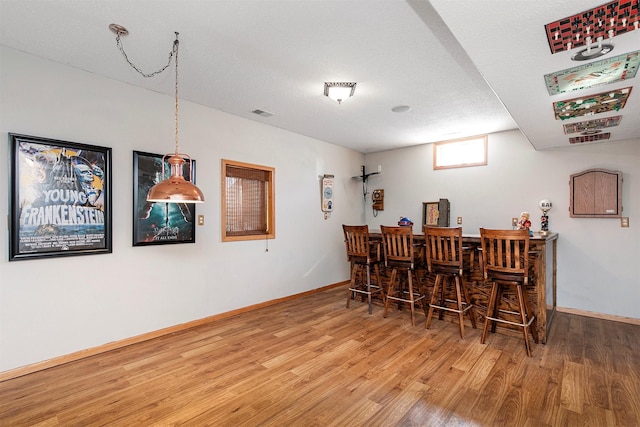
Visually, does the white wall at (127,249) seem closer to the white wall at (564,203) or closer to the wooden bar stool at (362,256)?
the wooden bar stool at (362,256)

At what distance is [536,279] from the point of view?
3096 mm

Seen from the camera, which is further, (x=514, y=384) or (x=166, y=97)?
(x=166, y=97)

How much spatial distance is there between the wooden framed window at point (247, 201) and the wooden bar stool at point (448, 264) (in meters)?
2.22

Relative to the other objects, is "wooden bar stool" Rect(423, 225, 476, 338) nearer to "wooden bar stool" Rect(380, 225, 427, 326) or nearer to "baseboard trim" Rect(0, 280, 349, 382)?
"wooden bar stool" Rect(380, 225, 427, 326)

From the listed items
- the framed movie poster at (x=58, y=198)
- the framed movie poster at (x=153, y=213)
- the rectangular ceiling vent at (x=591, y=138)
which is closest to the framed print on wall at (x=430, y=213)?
the rectangular ceiling vent at (x=591, y=138)

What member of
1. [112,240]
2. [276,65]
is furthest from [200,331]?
[276,65]

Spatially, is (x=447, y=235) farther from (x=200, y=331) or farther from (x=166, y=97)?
(x=166, y=97)

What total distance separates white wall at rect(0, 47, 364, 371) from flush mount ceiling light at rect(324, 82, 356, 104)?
1.49 m

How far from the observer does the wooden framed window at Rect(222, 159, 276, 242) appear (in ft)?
13.2

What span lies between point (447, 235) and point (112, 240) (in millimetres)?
3351

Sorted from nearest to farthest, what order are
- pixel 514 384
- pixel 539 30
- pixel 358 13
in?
pixel 539 30 < pixel 358 13 < pixel 514 384

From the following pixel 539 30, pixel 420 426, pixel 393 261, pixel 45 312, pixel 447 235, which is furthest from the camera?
pixel 393 261

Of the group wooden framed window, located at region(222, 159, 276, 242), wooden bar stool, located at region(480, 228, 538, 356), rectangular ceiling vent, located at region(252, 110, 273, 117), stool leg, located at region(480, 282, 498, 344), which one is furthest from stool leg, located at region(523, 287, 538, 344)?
rectangular ceiling vent, located at region(252, 110, 273, 117)

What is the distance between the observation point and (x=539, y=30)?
1.57 m
